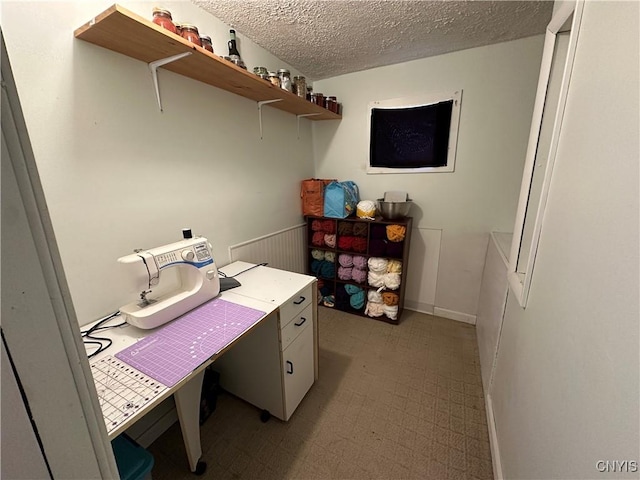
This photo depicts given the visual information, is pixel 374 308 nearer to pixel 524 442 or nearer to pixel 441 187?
pixel 441 187

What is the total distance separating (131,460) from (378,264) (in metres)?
1.93

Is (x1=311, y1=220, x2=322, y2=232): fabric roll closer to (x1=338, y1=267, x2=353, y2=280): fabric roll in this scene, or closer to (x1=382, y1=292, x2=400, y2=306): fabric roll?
(x1=338, y1=267, x2=353, y2=280): fabric roll

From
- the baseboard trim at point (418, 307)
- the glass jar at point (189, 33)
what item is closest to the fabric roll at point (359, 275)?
the baseboard trim at point (418, 307)

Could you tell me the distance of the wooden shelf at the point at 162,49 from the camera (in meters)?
0.93

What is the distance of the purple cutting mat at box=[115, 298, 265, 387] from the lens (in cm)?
88

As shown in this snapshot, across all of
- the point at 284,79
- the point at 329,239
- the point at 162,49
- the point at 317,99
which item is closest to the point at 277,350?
the point at 329,239

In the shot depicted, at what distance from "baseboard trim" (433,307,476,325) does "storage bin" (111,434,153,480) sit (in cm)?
240

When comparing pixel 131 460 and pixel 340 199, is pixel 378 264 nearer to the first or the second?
pixel 340 199

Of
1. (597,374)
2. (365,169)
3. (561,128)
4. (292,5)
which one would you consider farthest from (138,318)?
(365,169)

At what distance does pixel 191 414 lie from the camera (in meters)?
1.15

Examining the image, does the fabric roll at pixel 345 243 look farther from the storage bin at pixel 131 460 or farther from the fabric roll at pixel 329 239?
the storage bin at pixel 131 460

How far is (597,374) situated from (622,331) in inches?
4.9

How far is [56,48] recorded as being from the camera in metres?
0.97

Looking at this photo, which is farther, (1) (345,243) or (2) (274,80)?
(1) (345,243)
